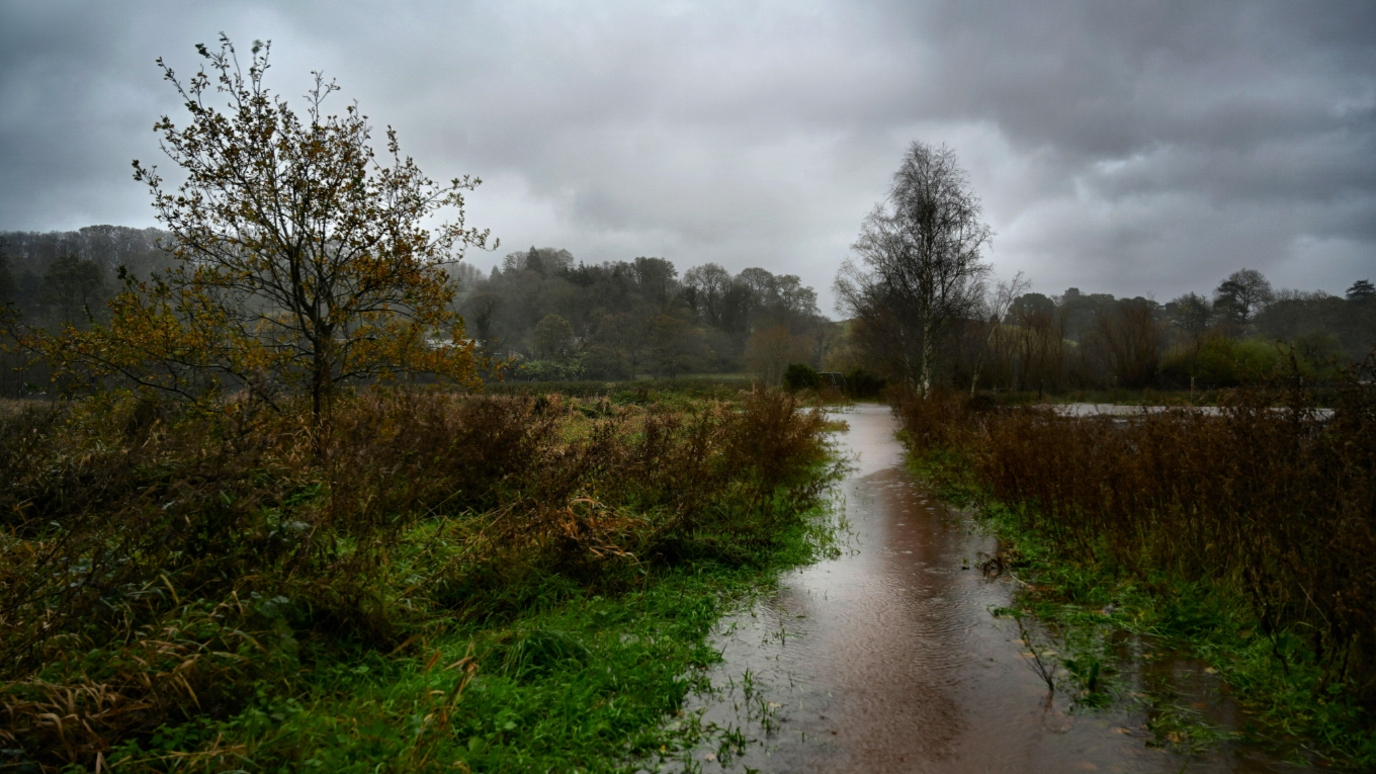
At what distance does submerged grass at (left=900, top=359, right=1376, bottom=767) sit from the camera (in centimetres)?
322

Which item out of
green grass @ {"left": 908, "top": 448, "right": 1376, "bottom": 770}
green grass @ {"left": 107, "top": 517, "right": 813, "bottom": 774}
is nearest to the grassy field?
green grass @ {"left": 107, "top": 517, "right": 813, "bottom": 774}

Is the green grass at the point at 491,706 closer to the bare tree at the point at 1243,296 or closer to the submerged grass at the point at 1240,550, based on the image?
the submerged grass at the point at 1240,550

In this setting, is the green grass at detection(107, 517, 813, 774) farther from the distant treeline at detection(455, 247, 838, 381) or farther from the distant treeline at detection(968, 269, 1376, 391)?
the distant treeline at detection(968, 269, 1376, 391)

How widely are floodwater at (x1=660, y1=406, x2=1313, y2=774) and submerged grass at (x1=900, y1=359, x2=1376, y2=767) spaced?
0.24 metres

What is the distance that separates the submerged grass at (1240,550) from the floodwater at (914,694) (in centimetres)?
24

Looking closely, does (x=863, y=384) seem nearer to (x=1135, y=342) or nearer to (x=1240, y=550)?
(x=1135, y=342)

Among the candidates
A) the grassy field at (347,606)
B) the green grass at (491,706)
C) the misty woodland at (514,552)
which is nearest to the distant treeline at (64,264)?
the misty woodland at (514,552)

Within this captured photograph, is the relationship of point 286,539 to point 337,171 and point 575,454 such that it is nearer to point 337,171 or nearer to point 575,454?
point 575,454

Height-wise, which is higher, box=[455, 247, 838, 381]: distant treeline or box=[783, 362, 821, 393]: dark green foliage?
box=[455, 247, 838, 381]: distant treeline

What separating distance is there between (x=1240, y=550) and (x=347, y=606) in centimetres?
600

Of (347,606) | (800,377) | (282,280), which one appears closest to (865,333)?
(800,377)

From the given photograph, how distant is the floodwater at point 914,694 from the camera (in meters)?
2.98

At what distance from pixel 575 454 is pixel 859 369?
32764 millimetres

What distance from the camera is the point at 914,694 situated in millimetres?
3637
